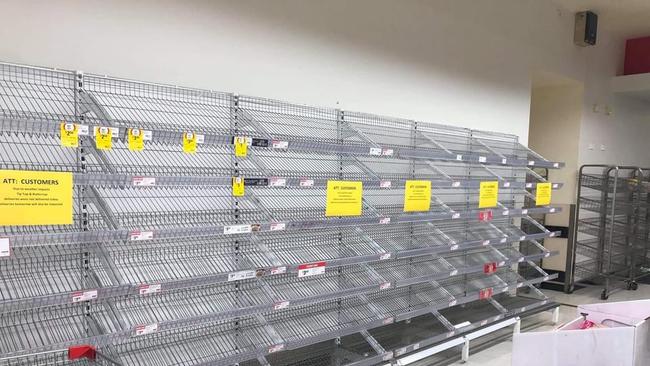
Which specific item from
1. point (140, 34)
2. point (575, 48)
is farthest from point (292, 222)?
point (575, 48)

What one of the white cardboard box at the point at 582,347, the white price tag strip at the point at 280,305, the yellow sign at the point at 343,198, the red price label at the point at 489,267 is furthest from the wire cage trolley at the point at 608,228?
the white price tag strip at the point at 280,305

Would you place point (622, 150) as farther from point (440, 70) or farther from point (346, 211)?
point (346, 211)

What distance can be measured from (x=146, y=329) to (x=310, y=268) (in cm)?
104

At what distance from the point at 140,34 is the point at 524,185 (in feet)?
12.3

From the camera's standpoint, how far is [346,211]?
327cm

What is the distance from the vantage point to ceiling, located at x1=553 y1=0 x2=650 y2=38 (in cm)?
612

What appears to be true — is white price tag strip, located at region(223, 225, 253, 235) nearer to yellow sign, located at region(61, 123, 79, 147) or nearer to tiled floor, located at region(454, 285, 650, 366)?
yellow sign, located at region(61, 123, 79, 147)

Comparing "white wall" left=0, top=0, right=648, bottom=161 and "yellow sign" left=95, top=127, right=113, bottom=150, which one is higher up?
"white wall" left=0, top=0, right=648, bottom=161

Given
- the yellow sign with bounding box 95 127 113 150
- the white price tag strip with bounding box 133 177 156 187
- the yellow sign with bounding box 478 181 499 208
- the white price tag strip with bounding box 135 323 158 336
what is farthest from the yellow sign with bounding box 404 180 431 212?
the yellow sign with bounding box 95 127 113 150

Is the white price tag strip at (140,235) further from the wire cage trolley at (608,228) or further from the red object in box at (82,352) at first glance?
the wire cage trolley at (608,228)

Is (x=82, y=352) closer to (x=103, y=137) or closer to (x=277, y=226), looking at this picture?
(x=103, y=137)

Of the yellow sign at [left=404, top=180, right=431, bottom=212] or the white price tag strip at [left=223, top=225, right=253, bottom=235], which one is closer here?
the white price tag strip at [left=223, top=225, right=253, bottom=235]

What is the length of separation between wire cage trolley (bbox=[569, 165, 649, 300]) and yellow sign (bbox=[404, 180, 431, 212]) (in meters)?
3.95

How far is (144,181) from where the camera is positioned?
2352 millimetres
